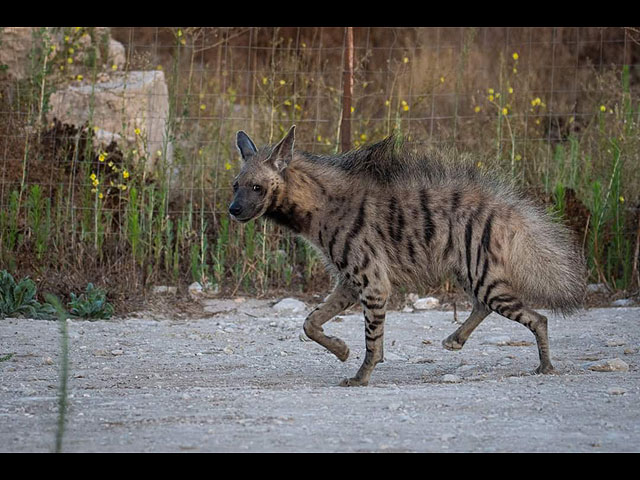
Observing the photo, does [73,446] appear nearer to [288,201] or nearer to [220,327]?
[288,201]

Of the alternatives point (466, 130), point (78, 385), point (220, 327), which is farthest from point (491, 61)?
point (78, 385)

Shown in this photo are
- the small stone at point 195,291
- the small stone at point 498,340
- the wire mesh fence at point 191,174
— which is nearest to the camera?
the small stone at point 498,340

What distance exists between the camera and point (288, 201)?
6035 mm

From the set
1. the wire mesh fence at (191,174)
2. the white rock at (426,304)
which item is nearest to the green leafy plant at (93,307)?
the wire mesh fence at (191,174)

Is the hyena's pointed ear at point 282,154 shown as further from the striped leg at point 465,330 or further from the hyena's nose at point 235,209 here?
the striped leg at point 465,330

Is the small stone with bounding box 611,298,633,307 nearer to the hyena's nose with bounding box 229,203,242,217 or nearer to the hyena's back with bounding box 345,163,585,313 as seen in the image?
the hyena's back with bounding box 345,163,585,313

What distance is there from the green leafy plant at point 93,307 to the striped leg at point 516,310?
3.35 meters

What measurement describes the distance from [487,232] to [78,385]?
2575 mm

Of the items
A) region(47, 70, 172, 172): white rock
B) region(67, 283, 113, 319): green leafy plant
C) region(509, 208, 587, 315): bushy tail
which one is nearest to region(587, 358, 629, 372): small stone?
region(509, 208, 587, 315): bushy tail

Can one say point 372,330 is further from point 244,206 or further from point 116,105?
point 116,105

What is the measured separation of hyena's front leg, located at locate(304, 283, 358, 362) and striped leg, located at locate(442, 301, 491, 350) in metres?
0.69

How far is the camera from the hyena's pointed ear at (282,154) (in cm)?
598

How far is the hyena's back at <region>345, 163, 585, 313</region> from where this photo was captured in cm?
582

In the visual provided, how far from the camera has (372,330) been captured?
572 cm
